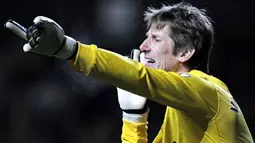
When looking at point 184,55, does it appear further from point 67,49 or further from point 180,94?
point 67,49

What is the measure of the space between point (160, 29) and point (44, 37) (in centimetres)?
41

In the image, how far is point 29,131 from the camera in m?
2.20

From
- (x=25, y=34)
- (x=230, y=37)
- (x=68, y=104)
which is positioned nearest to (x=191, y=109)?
(x=25, y=34)

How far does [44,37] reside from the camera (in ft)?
2.41

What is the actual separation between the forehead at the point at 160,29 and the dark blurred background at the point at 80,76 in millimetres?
1172

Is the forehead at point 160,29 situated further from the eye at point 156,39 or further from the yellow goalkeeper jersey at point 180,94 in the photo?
the yellow goalkeeper jersey at point 180,94

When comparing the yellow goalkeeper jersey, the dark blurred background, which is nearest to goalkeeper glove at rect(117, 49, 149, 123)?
the yellow goalkeeper jersey

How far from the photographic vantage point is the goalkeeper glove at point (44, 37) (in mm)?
729

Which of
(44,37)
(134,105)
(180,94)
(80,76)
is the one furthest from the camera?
(80,76)

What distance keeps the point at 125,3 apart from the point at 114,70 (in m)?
1.56

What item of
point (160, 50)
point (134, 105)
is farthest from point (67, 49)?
point (134, 105)

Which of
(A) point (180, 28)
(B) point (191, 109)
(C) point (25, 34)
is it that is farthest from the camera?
(A) point (180, 28)

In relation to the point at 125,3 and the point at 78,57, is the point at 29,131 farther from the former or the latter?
the point at 78,57

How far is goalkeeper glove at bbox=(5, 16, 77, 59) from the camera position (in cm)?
73
